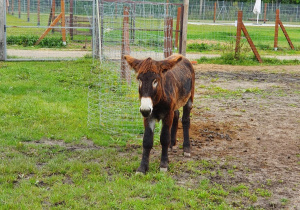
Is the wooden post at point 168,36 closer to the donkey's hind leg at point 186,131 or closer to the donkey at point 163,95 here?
the donkey at point 163,95

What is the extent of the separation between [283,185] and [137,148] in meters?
2.41

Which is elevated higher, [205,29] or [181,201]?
[205,29]

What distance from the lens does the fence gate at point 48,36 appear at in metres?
15.7

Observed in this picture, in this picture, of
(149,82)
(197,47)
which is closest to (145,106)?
(149,82)

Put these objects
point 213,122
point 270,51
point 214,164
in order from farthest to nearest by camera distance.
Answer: point 270,51 → point 213,122 → point 214,164

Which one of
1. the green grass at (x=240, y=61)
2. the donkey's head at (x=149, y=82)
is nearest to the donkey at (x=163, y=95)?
the donkey's head at (x=149, y=82)

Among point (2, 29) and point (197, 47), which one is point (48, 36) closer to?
point (2, 29)

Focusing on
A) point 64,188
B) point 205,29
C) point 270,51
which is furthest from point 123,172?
point 205,29

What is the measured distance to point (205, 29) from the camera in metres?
23.5

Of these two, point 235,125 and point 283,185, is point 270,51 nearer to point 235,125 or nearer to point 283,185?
point 235,125

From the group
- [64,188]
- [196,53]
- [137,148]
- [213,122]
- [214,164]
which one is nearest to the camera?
[64,188]

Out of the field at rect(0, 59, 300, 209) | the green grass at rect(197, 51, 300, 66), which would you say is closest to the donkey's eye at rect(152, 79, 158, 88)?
the field at rect(0, 59, 300, 209)

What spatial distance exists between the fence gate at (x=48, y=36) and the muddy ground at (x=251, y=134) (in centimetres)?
610

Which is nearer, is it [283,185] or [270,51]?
[283,185]
